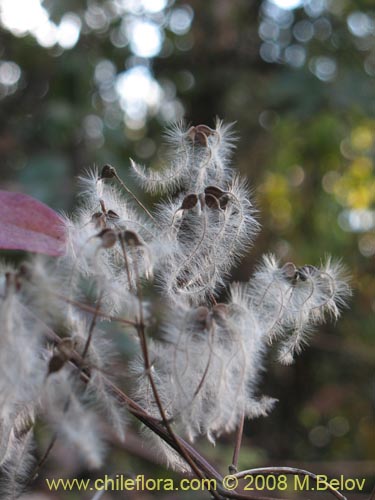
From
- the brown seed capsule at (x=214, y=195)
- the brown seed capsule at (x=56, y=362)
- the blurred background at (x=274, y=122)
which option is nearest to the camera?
the brown seed capsule at (x=56, y=362)

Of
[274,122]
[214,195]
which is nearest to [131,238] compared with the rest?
[214,195]

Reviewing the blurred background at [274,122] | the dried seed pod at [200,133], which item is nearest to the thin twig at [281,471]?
the dried seed pod at [200,133]

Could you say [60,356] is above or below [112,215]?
below

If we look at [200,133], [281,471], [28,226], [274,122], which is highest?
[274,122]

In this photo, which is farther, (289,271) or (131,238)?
(289,271)

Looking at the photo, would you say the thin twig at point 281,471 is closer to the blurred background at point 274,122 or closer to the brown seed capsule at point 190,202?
the brown seed capsule at point 190,202

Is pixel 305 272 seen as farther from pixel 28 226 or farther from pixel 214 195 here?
pixel 28 226

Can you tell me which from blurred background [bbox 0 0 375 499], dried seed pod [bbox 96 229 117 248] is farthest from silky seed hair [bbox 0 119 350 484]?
blurred background [bbox 0 0 375 499]

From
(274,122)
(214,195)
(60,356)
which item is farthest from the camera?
(274,122)

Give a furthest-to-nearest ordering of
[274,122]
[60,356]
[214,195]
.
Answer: [274,122]
[214,195]
[60,356]
